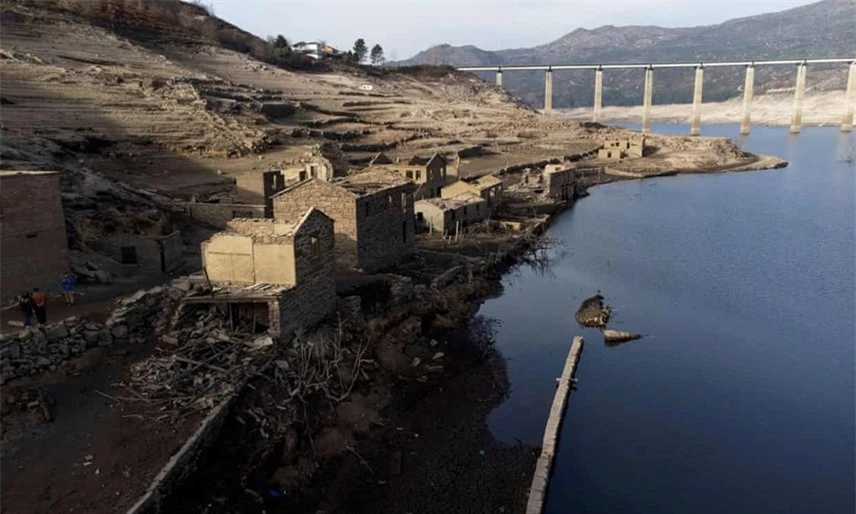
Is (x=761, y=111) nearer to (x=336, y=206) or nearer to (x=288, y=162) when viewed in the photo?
(x=288, y=162)

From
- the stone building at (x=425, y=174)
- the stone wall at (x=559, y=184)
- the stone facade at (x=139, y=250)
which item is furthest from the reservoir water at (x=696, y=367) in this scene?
the stone facade at (x=139, y=250)

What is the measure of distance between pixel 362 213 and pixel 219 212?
623 centimetres

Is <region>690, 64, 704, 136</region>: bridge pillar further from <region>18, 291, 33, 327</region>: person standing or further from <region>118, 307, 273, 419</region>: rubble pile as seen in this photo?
<region>18, 291, 33, 327</region>: person standing

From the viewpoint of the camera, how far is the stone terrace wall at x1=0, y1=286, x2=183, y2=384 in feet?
40.0

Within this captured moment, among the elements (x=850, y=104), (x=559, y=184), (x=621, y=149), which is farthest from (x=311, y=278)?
(x=850, y=104)

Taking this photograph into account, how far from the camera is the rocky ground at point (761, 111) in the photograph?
131m

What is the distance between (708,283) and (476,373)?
521 inches

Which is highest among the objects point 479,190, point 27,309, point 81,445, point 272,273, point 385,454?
point 272,273

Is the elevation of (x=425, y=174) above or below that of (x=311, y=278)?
above

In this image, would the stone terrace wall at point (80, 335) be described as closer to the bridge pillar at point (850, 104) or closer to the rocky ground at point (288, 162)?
the rocky ground at point (288, 162)

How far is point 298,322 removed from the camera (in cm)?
1555

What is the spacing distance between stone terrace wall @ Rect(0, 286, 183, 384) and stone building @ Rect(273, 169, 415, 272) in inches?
239

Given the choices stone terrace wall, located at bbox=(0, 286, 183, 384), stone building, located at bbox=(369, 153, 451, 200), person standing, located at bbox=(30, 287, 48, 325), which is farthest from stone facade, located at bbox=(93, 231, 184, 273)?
stone building, located at bbox=(369, 153, 451, 200)

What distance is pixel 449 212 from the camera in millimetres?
30000
